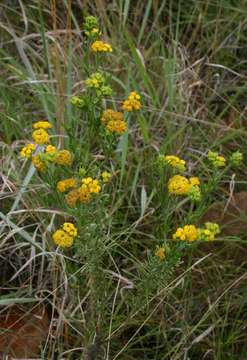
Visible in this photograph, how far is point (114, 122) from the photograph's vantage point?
1.76 m

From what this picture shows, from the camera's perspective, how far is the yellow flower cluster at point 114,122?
175 centimetres

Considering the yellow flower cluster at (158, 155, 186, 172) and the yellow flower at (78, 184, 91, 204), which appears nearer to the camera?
the yellow flower at (78, 184, 91, 204)

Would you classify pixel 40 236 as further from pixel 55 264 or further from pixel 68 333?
pixel 68 333

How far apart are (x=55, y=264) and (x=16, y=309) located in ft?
0.77

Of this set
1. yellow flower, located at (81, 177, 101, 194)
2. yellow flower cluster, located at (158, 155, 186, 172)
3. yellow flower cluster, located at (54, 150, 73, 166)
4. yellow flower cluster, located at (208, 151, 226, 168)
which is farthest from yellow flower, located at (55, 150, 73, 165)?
yellow flower cluster, located at (208, 151, 226, 168)

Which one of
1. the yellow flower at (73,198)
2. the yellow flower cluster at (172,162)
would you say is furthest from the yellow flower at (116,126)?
the yellow flower at (73,198)

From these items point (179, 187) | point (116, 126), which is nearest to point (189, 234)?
point (179, 187)

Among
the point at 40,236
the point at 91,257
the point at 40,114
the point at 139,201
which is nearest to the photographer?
the point at 91,257

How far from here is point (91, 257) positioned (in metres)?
1.71

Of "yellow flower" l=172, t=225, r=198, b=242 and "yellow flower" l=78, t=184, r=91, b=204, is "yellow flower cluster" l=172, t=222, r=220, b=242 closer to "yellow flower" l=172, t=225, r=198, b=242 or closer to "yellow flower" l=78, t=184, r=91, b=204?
"yellow flower" l=172, t=225, r=198, b=242

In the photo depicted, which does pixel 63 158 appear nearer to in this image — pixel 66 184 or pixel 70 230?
pixel 66 184

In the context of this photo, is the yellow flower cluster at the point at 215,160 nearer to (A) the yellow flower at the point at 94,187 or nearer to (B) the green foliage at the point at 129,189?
(B) the green foliage at the point at 129,189

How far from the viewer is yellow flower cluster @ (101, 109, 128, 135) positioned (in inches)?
69.0

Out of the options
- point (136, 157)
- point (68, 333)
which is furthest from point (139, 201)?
point (68, 333)
